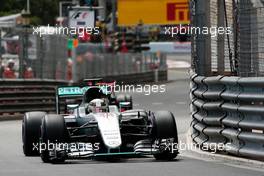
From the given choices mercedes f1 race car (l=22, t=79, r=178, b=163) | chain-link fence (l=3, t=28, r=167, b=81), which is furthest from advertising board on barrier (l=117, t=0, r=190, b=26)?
mercedes f1 race car (l=22, t=79, r=178, b=163)

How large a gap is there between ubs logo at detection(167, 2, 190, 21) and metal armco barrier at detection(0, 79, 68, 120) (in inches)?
751

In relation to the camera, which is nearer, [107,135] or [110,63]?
[107,135]

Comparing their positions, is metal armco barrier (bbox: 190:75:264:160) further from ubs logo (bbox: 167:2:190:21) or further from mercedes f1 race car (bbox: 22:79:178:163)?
ubs logo (bbox: 167:2:190:21)

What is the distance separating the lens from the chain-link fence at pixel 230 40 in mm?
13633

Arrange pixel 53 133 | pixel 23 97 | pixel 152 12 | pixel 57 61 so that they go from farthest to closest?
pixel 152 12 → pixel 57 61 → pixel 23 97 → pixel 53 133

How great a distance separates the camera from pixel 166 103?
111ft

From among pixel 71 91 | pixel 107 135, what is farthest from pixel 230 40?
pixel 107 135

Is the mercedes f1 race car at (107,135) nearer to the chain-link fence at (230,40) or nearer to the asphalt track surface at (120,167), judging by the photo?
the asphalt track surface at (120,167)

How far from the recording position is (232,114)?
44.5 feet

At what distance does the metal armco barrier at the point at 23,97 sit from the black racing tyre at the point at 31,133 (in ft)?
38.1

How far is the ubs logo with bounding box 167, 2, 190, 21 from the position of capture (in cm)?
4662

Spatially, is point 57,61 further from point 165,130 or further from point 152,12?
point 152,12

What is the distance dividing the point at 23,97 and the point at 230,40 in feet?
39.2

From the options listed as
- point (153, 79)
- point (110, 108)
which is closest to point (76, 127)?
point (110, 108)
